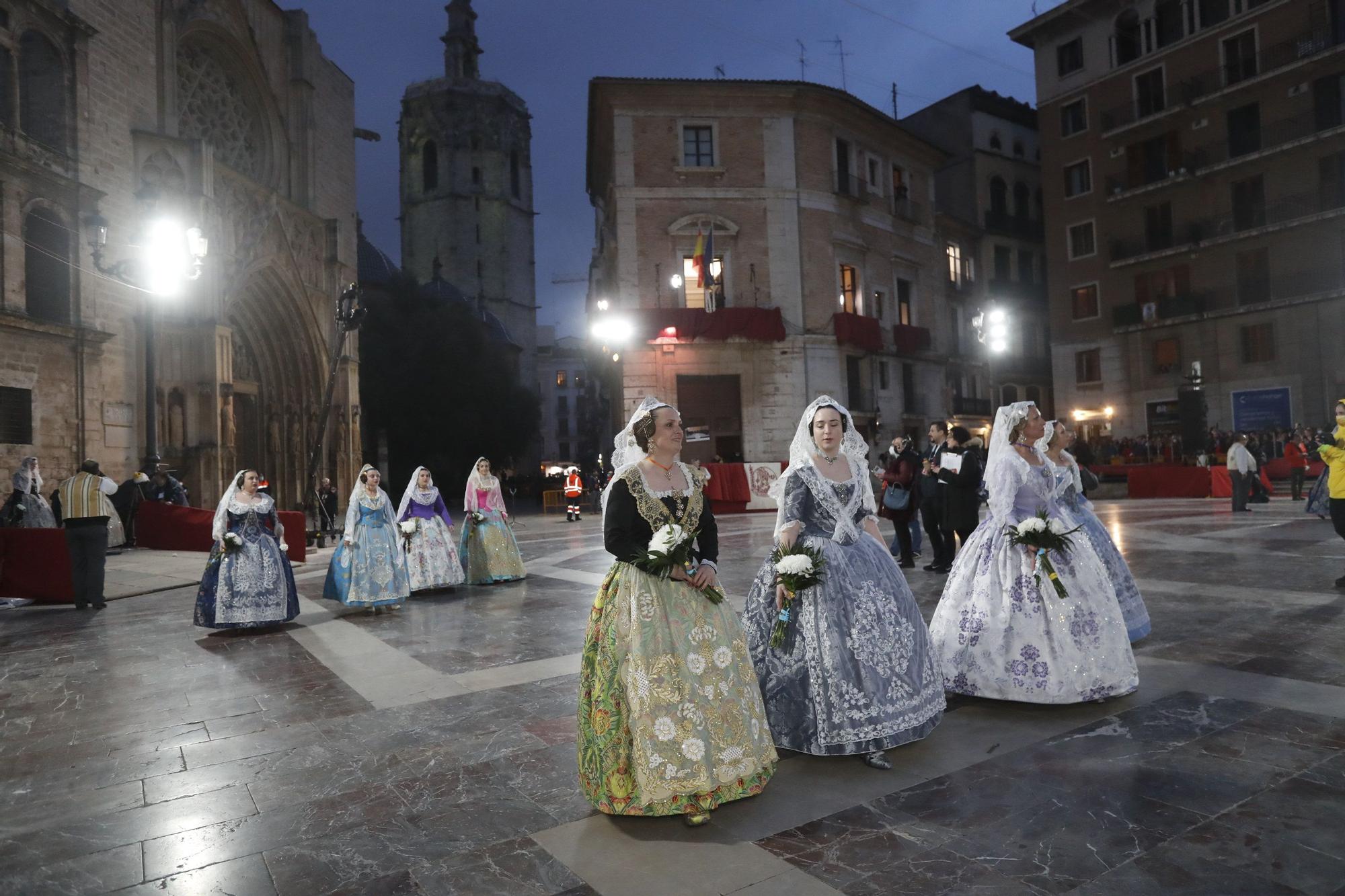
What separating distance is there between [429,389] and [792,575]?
Answer: 112ft

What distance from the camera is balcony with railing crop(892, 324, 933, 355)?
30891 millimetres

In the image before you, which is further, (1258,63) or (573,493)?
(1258,63)

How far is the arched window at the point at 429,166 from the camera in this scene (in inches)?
2445

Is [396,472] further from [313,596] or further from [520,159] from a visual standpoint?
[520,159]

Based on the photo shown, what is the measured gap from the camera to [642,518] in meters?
3.77

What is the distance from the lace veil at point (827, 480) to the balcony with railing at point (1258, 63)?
32393 mm

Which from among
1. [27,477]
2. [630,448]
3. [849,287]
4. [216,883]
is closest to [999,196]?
[849,287]

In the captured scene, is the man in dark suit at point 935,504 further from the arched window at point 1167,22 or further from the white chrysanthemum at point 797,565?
the arched window at point 1167,22

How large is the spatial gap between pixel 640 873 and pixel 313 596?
9160 mm

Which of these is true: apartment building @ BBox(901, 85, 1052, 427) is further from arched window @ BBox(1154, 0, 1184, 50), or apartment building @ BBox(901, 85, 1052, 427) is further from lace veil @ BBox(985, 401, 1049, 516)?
lace veil @ BBox(985, 401, 1049, 516)

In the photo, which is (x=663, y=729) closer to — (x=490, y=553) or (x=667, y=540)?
(x=667, y=540)

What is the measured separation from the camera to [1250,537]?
39.8 feet

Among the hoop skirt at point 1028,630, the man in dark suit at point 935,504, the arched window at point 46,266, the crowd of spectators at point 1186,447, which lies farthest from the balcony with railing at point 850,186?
the hoop skirt at point 1028,630

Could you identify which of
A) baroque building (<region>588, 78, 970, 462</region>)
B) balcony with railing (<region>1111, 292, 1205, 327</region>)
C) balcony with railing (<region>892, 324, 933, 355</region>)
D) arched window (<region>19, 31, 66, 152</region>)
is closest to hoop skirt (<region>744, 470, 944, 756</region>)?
arched window (<region>19, 31, 66, 152</region>)
